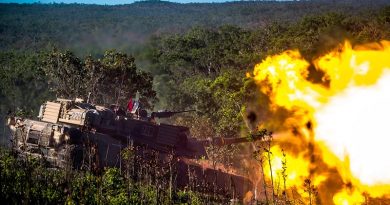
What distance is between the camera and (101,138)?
80.2 ft

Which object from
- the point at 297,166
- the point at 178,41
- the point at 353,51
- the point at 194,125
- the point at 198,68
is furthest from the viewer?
the point at 178,41

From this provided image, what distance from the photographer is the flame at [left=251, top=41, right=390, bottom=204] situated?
19375mm

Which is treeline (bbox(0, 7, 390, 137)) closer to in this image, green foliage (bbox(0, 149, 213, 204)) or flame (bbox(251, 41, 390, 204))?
flame (bbox(251, 41, 390, 204))

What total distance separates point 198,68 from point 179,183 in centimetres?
5373

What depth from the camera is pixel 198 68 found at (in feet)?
262

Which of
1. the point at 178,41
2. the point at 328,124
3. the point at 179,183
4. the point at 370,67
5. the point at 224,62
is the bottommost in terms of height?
the point at 179,183

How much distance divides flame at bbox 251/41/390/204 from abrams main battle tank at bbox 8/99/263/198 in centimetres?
319

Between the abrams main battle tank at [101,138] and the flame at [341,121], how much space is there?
3.19m

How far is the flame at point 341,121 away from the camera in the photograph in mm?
19375

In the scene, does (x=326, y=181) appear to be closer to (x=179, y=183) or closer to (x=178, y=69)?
(x=179, y=183)

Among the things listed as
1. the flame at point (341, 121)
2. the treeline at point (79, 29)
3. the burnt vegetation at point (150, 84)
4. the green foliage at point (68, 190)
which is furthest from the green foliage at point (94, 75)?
the green foliage at point (68, 190)

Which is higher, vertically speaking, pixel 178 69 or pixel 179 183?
pixel 178 69

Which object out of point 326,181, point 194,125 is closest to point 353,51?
point 326,181

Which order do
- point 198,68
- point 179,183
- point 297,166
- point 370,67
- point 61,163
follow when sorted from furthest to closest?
1. point 198,68
2. point 179,183
3. point 297,166
4. point 61,163
5. point 370,67
